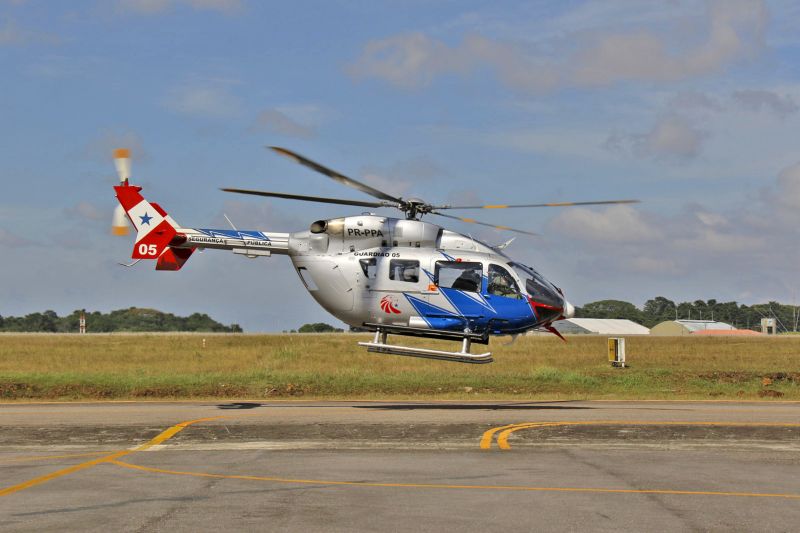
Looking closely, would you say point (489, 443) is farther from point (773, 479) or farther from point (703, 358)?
point (703, 358)

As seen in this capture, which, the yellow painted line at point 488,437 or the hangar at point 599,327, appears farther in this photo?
the hangar at point 599,327

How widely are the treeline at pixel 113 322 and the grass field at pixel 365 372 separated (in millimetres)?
92259

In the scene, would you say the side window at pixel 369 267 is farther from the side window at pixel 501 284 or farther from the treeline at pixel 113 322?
the treeline at pixel 113 322

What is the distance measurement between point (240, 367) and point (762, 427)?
30189 mm

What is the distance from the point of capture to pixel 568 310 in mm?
26594

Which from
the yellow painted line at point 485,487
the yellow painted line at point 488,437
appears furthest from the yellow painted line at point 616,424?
the yellow painted line at point 485,487

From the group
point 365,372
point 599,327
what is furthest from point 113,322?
point 365,372

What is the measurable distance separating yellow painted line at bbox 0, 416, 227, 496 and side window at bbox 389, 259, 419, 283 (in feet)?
21.5

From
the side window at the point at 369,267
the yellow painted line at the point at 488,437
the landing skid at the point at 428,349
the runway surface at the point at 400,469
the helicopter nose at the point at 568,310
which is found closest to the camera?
the runway surface at the point at 400,469

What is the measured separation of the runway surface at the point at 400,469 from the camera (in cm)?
1149

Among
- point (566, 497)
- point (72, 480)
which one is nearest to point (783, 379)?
point (566, 497)

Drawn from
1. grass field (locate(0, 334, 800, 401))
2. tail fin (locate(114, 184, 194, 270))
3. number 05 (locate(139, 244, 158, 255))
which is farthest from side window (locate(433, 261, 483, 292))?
number 05 (locate(139, 244, 158, 255))

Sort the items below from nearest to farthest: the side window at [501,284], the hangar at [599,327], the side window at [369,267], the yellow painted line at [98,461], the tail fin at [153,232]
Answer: the yellow painted line at [98,461]
the side window at [501,284]
the side window at [369,267]
the tail fin at [153,232]
the hangar at [599,327]

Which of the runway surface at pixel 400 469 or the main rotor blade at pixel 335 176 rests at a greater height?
the main rotor blade at pixel 335 176
